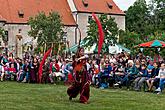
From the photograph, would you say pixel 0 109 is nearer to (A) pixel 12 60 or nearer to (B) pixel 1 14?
(A) pixel 12 60

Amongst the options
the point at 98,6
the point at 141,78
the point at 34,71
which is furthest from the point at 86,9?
the point at 141,78

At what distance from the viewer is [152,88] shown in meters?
17.4

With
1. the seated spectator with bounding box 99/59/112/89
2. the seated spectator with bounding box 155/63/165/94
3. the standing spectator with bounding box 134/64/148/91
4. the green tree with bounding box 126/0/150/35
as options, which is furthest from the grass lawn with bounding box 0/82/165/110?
the green tree with bounding box 126/0/150/35

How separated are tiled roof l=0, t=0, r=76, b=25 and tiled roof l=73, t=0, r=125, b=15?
5.62 feet

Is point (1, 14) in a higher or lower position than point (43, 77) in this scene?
higher

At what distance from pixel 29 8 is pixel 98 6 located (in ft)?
32.7

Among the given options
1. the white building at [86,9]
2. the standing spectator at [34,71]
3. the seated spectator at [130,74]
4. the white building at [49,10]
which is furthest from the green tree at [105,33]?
the seated spectator at [130,74]

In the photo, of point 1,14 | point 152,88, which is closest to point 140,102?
point 152,88

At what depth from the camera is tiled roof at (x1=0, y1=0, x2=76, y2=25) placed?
54938 mm

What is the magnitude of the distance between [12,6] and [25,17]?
2.09 meters

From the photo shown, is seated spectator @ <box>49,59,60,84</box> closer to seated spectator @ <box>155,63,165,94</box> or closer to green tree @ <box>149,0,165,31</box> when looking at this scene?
seated spectator @ <box>155,63,165,94</box>

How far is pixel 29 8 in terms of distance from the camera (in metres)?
57.1

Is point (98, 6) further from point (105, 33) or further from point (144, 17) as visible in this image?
point (105, 33)

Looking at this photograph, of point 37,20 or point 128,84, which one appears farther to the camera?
point 37,20
